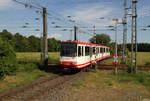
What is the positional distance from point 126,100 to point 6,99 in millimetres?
5902

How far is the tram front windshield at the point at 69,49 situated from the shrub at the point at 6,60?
14.5 ft

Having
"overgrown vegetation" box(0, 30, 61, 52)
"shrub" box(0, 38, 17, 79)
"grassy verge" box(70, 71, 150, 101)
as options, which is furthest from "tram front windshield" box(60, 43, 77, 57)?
"overgrown vegetation" box(0, 30, 61, 52)

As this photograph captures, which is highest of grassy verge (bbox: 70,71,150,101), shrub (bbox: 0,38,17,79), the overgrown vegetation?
the overgrown vegetation

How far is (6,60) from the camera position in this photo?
13008 millimetres

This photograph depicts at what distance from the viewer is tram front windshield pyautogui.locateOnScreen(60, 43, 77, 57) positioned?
606 inches

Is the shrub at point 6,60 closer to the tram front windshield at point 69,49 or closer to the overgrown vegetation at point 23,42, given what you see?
the tram front windshield at point 69,49

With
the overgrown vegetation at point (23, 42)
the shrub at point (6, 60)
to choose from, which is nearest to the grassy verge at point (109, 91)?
the shrub at point (6, 60)

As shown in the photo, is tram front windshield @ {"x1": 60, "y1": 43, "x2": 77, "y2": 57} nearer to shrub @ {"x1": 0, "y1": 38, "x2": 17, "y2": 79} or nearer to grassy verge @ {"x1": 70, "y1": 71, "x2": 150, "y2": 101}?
shrub @ {"x1": 0, "y1": 38, "x2": 17, "y2": 79}

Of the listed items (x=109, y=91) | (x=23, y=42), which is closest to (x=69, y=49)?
(x=109, y=91)

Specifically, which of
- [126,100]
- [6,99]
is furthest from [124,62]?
[6,99]

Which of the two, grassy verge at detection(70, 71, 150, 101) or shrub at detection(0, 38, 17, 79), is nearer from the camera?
grassy verge at detection(70, 71, 150, 101)

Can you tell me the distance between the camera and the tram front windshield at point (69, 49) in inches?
606

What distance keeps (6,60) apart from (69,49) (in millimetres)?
5603

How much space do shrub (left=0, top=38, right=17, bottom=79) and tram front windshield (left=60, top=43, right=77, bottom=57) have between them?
443cm
